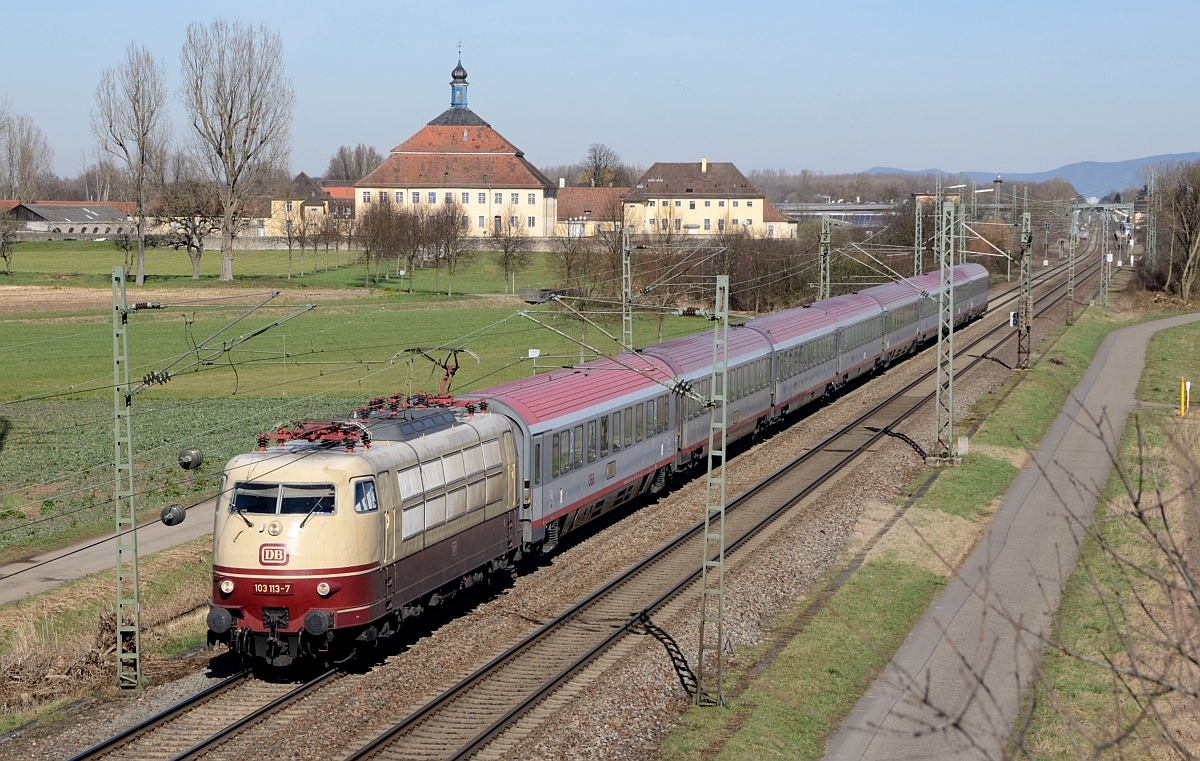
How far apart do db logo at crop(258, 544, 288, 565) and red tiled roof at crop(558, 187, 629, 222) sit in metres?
138

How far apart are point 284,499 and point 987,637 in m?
11.9

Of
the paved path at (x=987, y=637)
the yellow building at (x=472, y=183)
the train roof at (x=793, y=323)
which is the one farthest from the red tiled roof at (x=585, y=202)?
the paved path at (x=987, y=637)

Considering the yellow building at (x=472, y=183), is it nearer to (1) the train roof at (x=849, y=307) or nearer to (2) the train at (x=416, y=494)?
(1) the train roof at (x=849, y=307)

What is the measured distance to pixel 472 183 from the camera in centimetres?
15100

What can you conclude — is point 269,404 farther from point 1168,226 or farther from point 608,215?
point 608,215

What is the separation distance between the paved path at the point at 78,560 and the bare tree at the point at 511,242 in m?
76.2

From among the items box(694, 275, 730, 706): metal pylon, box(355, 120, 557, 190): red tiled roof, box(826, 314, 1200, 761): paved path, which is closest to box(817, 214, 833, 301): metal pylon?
box(826, 314, 1200, 761): paved path

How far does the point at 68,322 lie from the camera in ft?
248

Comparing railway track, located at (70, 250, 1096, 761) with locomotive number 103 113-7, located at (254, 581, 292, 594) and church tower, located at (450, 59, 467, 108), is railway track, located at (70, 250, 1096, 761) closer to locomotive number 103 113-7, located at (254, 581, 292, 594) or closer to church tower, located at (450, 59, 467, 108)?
locomotive number 103 113-7, located at (254, 581, 292, 594)

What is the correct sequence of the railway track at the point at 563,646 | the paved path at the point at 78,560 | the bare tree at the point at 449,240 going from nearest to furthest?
the railway track at the point at 563,646 < the paved path at the point at 78,560 < the bare tree at the point at 449,240


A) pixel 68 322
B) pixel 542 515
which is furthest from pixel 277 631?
pixel 68 322

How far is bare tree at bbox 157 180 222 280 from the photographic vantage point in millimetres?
109438

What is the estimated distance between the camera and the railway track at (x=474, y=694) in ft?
53.2

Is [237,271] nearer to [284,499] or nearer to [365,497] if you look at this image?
[284,499]
